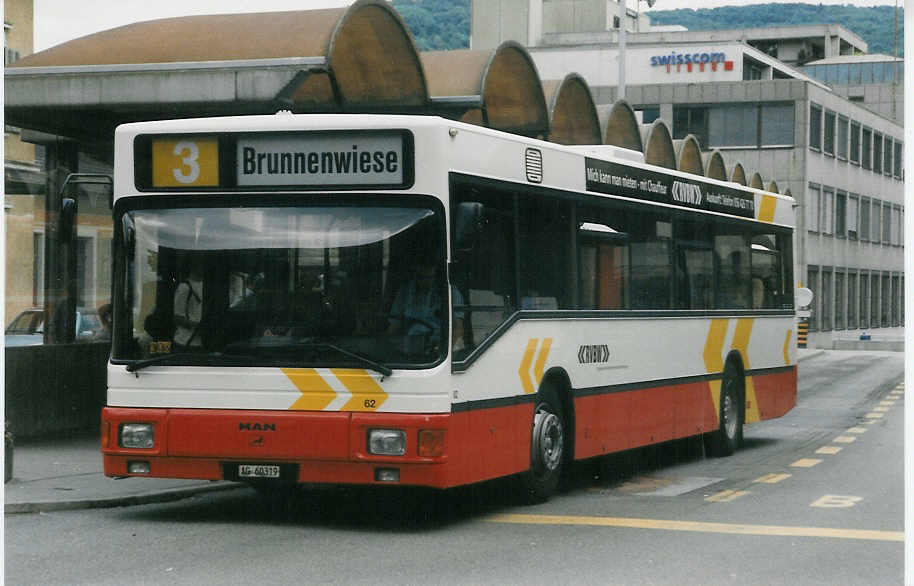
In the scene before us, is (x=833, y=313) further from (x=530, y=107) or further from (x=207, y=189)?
(x=207, y=189)

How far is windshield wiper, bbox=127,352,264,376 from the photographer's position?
10586 millimetres

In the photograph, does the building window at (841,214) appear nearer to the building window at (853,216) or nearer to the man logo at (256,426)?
the building window at (853,216)

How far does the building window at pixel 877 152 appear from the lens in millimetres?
83625

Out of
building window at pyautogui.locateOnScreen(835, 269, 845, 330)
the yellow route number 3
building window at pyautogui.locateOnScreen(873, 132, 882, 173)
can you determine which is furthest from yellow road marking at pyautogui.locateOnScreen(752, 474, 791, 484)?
building window at pyautogui.locateOnScreen(873, 132, 882, 173)

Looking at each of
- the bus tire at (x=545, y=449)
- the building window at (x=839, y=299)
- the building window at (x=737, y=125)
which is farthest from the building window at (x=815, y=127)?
the bus tire at (x=545, y=449)

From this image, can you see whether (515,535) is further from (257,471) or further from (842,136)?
(842,136)

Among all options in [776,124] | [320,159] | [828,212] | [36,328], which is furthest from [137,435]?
[828,212]

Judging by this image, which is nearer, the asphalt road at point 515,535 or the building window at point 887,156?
the asphalt road at point 515,535

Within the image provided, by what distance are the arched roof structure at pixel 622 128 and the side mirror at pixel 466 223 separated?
16497 millimetres

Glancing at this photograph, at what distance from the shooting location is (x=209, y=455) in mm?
10641

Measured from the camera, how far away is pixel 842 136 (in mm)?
76750

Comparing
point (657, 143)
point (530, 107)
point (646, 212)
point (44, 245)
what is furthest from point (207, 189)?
point (657, 143)

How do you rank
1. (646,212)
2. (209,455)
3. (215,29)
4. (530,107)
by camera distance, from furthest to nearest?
1. (530,107)
2. (215,29)
3. (646,212)
4. (209,455)

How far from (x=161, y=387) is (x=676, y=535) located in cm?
359
